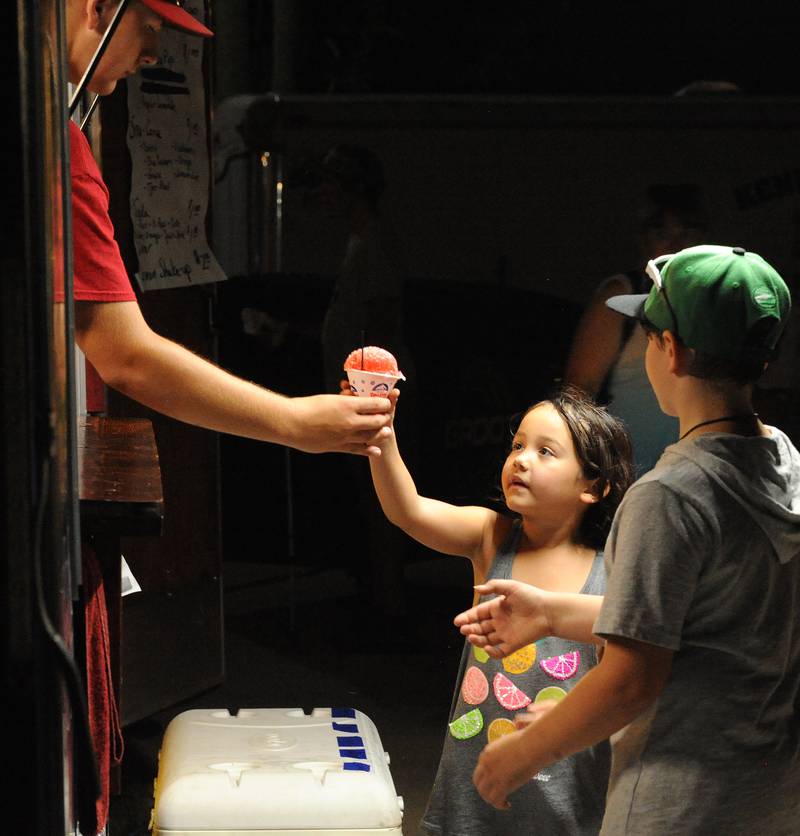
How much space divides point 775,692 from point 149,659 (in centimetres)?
292

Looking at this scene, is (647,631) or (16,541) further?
(647,631)

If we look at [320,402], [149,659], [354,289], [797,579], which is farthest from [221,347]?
[797,579]

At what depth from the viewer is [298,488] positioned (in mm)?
4922

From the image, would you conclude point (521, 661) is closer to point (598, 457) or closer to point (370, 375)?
point (598, 457)

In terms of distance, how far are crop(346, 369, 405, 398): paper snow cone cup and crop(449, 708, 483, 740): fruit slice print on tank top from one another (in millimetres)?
612

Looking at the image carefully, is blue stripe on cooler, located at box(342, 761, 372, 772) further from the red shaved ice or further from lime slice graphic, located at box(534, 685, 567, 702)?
the red shaved ice

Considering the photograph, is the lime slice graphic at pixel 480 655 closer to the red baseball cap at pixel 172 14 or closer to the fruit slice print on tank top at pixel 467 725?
the fruit slice print on tank top at pixel 467 725

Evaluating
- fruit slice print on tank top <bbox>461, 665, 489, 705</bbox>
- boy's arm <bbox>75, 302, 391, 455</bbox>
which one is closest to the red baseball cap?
boy's arm <bbox>75, 302, 391, 455</bbox>

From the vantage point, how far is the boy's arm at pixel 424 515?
2393mm

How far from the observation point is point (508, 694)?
2314 millimetres

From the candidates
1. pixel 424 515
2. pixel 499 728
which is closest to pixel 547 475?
pixel 424 515

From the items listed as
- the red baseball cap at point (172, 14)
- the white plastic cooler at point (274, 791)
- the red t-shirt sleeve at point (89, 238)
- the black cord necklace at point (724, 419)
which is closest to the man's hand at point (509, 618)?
the black cord necklace at point (724, 419)

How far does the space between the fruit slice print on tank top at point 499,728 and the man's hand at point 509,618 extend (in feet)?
1.67

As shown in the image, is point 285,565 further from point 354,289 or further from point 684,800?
point 684,800
